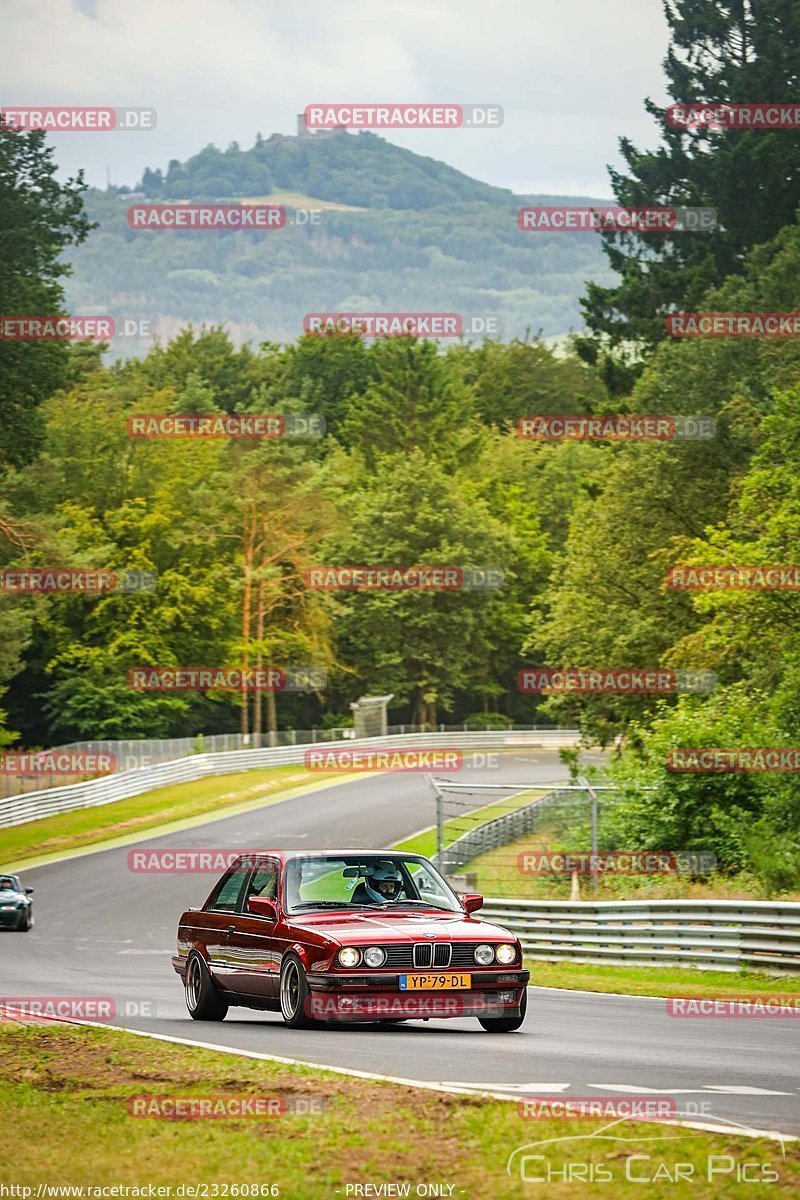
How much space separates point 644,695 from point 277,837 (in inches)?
436

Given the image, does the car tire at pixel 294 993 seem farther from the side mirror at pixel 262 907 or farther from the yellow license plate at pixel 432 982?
the yellow license plate at pixel 432 982

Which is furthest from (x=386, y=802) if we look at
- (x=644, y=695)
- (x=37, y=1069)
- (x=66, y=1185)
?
(x=66, y=1185)

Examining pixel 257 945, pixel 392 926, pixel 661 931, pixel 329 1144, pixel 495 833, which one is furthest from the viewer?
pixel 495 833

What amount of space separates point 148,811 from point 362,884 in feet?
148

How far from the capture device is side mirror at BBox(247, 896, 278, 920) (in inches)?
558

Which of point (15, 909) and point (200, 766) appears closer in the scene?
point (15, 909)

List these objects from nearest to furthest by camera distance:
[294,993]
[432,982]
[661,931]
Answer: [432,982] → [294,993] → [661,931]

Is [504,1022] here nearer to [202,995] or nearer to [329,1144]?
[202,995]

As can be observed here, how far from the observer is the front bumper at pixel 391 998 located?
13219mm

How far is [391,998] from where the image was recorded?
13.3 m

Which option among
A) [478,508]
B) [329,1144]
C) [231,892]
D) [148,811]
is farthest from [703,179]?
[329,1144]

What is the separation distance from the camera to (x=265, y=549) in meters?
86.1

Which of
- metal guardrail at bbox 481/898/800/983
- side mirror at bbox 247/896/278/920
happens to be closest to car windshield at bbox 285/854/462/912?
side mirror at bbox 247/896/278/920

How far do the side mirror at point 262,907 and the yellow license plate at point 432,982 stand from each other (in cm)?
134
